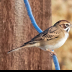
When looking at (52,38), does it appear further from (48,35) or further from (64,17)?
(64,17)

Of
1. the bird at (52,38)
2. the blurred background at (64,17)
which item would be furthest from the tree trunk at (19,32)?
the blurred background at (64,17)

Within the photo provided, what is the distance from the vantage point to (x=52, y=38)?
51 centimetres

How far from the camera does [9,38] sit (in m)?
0.60

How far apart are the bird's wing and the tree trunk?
0.45ft

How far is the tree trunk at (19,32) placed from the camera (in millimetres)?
590

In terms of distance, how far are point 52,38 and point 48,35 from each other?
20 mm

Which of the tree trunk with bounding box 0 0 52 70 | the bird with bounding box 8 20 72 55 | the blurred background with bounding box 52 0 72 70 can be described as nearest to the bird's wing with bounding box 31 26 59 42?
the bird with bounding box 8 20 72 55


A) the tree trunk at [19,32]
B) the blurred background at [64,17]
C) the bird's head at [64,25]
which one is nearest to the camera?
the bird's head at [64,25]

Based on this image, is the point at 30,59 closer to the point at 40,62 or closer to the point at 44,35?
the point at 40,62

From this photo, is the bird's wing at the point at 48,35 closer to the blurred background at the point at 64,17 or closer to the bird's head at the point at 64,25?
the bird's head at the point at 64,25

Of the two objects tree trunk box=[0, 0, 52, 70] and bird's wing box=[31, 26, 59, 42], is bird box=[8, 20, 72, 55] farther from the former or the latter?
tree trunk box=[0, 0, 52, 70]

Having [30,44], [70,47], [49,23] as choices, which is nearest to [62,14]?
[70,47]

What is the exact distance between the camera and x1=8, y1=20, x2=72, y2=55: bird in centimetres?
49

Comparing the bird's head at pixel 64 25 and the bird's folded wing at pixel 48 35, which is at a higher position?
the bird's head at pixel 64 25
